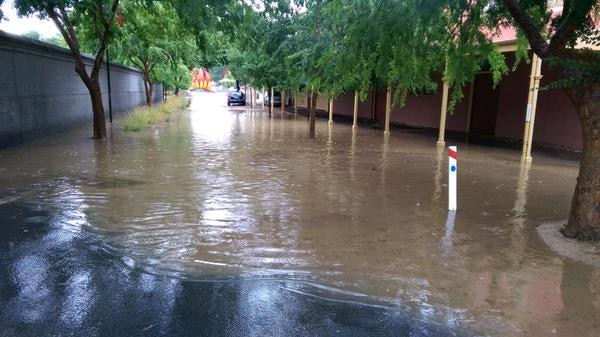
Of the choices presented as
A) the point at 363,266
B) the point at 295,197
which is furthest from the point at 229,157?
the point at 363,266

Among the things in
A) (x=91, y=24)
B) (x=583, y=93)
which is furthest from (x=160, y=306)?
(x=91, y=24)

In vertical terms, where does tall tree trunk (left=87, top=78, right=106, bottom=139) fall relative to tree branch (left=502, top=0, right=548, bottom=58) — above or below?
below

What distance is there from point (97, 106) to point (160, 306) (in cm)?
1244

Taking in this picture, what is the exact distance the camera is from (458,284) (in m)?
4.64

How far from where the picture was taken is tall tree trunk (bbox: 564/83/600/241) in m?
5.50

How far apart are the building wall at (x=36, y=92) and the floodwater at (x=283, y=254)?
10.1 ft

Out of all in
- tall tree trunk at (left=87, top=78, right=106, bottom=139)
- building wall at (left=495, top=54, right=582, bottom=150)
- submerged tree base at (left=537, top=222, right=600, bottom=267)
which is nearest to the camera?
submerged tree base at (left=537, top=222, right=600, bottom=267)

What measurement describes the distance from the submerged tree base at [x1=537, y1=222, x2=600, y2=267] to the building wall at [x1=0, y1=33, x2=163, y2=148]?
495 inches

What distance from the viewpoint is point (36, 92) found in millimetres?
14906

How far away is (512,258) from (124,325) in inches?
157

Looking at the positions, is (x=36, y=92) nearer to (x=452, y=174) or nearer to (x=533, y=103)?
(x=452, y=174)

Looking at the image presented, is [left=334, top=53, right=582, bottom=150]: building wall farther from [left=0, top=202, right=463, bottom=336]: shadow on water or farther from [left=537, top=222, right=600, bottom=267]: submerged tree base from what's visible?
[left=0, top=202, right=463, bottom=336]: shadow on water

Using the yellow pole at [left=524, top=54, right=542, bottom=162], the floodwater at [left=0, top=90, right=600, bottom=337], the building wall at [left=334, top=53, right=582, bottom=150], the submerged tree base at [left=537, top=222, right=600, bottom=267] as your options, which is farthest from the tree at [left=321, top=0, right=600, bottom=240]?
the building wall at [left=334, top=53, right=582, bottom=150]

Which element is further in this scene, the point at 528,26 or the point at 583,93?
the point at 528,26
